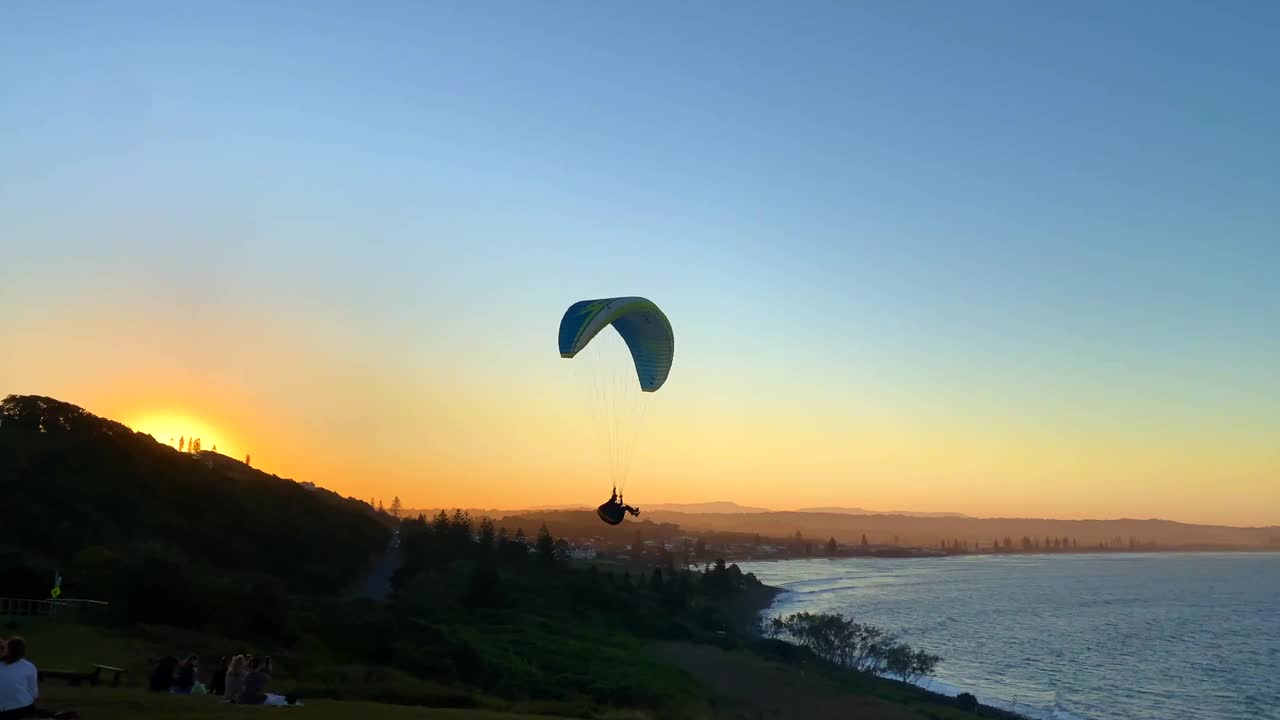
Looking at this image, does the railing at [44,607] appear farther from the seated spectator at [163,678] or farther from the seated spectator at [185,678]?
the seated spectator at [185,678]

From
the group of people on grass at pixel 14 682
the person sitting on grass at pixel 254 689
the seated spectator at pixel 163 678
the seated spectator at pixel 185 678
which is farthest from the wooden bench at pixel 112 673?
the group of people on grass at pixel 14 682

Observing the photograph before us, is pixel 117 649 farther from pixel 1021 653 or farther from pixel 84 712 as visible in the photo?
pixel 1021 653

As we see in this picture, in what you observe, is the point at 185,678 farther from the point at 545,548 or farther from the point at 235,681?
the point at 545,548

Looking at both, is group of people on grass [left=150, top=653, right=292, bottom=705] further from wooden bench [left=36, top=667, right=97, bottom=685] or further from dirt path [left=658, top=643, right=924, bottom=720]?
dirt path [left=658, top=643, right=924, bottom=720]

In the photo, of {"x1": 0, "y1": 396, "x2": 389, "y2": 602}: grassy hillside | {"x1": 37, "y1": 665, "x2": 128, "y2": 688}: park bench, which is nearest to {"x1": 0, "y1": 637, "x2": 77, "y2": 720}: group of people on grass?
{"x1": 37, "y1": 665, "x2": 128, "y2": 688}: park bench

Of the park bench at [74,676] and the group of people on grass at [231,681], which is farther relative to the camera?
the park bench at [74,676]

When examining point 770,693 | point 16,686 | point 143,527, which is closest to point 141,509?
point 143,527
